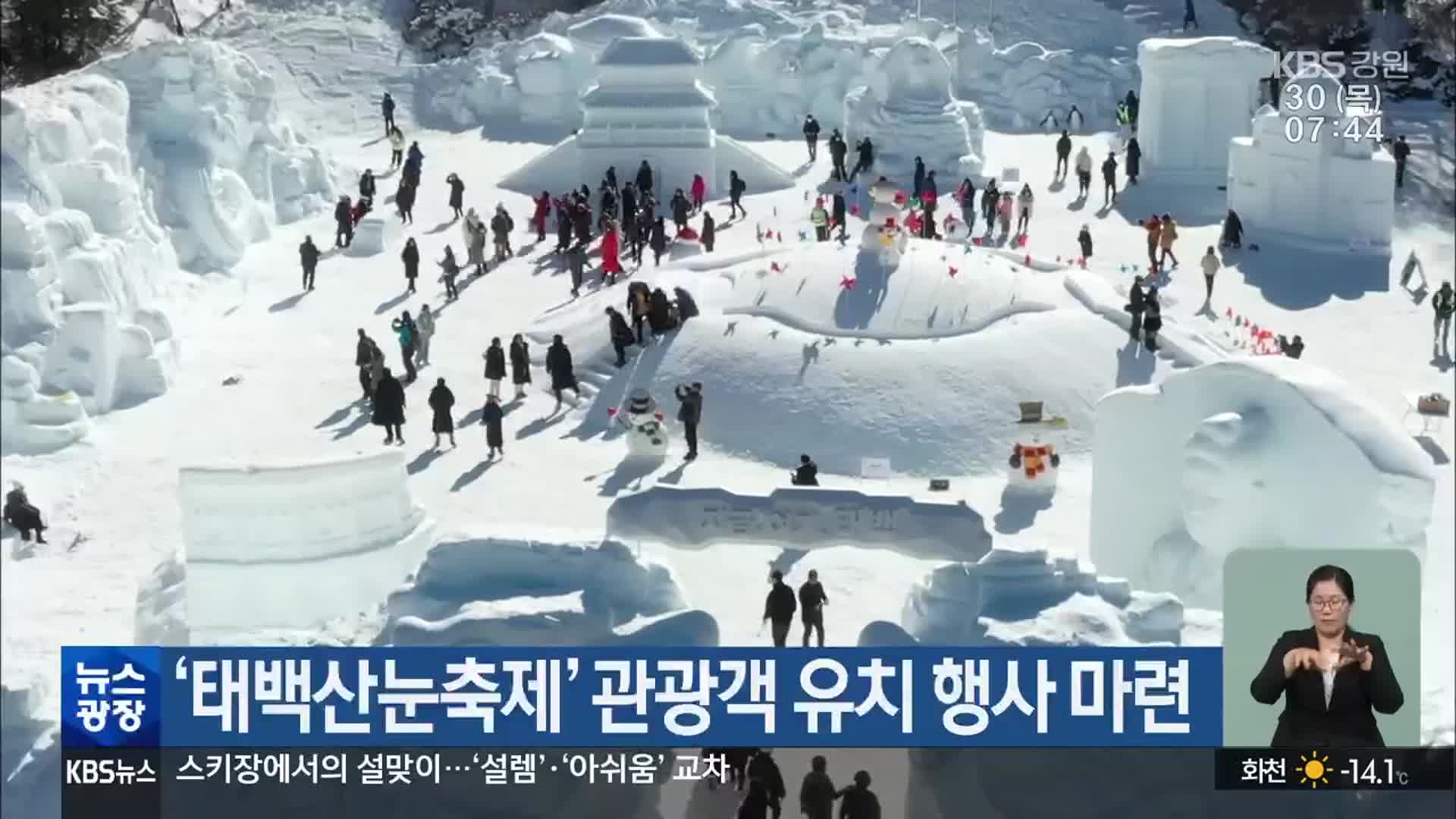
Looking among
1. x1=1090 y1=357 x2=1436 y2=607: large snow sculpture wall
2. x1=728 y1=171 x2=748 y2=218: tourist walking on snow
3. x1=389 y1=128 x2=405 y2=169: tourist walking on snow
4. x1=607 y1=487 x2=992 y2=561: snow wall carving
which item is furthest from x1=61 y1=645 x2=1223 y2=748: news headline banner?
x1=389 y1=128 x2=405 y2=169: tourist walking on snow

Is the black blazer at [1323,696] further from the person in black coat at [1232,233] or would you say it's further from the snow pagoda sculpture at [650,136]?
the snow pagoda sculpture at [650,136]

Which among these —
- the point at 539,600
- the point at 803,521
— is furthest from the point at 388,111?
the point at 539,600

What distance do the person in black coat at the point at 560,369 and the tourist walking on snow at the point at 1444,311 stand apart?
1019cm

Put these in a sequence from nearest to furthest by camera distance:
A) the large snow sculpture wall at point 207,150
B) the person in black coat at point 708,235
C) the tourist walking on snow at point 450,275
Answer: the tourist walking on snow at point 450,275 < the person in black coat at point 708,235 < the large snow sculpture wall at point 207,150

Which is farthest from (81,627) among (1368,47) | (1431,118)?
(1368,47)

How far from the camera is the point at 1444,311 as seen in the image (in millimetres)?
27562

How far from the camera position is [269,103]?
116ft

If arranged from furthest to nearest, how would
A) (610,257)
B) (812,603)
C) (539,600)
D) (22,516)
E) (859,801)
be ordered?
1. (610,257)
2. (22,516)
3. (812,603)
4. (539,600)
5. (859,801)

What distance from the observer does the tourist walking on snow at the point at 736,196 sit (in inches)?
1339

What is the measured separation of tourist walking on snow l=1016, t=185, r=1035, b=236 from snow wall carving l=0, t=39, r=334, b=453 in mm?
10443

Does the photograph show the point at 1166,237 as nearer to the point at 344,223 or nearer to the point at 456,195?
the point at 456,195

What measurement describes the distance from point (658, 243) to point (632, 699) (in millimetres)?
16122

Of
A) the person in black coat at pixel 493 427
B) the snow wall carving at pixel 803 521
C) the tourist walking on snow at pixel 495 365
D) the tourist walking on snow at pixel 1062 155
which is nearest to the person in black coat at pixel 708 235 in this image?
the tourist walking on snow at pixel 495 365

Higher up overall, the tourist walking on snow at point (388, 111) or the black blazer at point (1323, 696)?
the black blazer at point (1323, 696)
